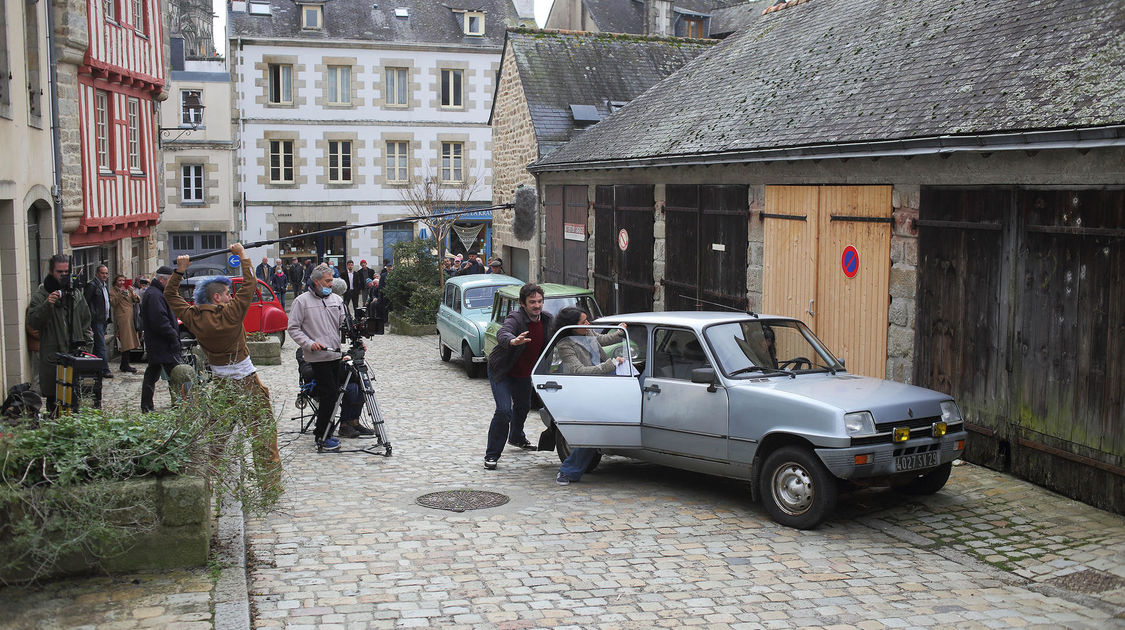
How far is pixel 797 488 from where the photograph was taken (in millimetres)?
7727

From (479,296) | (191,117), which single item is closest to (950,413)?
(479,296)

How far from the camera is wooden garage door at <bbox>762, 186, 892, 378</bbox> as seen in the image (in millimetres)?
10984

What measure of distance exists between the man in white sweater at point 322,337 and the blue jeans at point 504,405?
1.69m

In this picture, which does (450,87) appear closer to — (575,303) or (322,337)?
(575,303)

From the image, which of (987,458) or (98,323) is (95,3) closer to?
(98,323)

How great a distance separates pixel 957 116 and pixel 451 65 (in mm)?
35546

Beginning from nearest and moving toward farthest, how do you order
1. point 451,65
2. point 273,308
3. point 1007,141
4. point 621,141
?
Answer: point 1007,141, point 621,141, point 273,308, point 451,65

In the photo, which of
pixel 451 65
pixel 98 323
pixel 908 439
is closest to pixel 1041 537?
pixel 908 439

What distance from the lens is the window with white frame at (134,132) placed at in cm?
2106

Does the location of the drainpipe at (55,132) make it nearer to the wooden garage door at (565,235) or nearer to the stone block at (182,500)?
the wooden garage door at (565,235)

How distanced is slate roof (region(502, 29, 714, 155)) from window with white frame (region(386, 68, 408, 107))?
18170 millimetres

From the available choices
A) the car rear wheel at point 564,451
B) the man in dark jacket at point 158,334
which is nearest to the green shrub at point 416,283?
the man in dark jacket at point 158,334

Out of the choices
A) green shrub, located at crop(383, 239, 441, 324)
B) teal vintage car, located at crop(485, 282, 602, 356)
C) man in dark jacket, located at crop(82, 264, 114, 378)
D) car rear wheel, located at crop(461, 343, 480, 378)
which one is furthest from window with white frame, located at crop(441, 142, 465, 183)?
man in dark jacket, located at crop(82, 264, 114, 378)

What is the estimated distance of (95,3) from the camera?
18.0 meters
